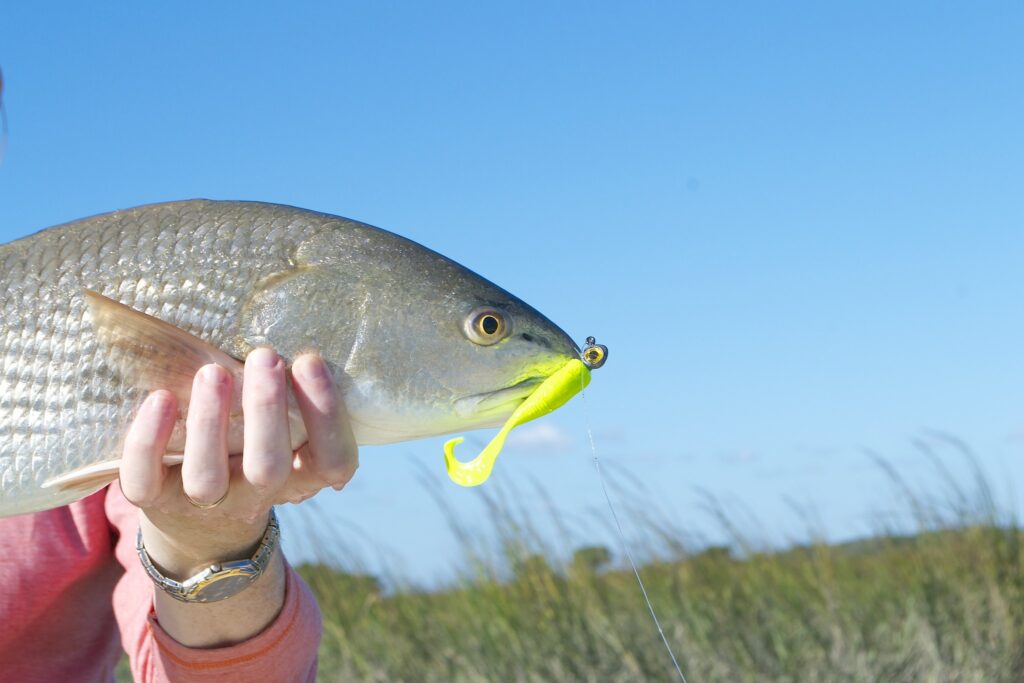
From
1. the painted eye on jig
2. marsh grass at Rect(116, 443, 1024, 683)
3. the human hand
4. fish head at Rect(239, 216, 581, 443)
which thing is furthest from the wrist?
marsh grass at Rect(116, 443, 1024, 683)

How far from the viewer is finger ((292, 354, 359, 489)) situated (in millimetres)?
1916

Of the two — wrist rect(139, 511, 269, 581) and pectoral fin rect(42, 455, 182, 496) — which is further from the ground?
pectoral fin rect(42, 455, 182, 496)

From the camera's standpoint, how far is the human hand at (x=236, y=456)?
1899mm

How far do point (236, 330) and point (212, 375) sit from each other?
113 millimetres

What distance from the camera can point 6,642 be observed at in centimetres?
261

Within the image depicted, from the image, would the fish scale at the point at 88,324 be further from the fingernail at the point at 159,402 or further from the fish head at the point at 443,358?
the fish head at the point at 443,358

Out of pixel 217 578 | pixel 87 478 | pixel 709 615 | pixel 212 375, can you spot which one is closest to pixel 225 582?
pixel 217 578

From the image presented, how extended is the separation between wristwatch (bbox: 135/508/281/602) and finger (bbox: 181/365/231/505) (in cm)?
25

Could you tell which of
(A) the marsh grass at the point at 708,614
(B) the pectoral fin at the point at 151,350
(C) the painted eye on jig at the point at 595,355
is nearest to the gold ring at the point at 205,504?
(B) the pectoral fin at the point at 151,350

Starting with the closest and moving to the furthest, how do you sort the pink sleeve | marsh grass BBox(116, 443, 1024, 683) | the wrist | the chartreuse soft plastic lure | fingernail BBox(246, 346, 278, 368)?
fingernail BBox(246, 346, 278, 368)
the chartreuse soft plastic lure
the wrist
the pink sleeve
marsh grass BBox(116, 443, 1024, 683)

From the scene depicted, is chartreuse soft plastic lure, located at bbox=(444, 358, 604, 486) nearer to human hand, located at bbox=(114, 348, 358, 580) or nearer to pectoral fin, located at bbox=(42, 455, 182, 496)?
human hand, located at bbox=(114, 348, 358, 580)

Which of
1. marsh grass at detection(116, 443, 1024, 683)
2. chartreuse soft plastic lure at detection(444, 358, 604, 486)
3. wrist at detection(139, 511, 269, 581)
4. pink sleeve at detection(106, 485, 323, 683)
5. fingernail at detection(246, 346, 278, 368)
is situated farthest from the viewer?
marsh grass at detection(116, 443, 1024, 683)

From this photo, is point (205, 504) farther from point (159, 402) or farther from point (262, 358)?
point (262, 358)

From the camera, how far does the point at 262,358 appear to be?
74.2 inches
